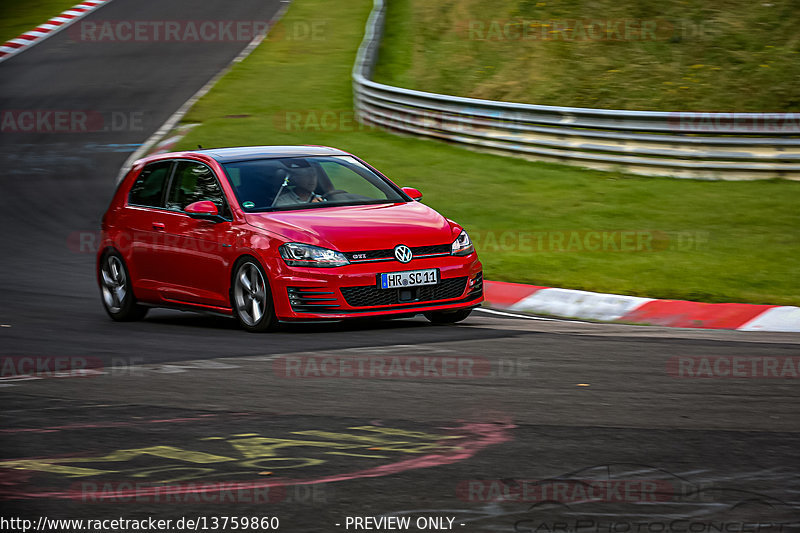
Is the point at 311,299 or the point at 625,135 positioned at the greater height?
the point at 625,135

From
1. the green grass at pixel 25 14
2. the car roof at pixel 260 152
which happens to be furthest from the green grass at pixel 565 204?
the green grass at pixel 25 14

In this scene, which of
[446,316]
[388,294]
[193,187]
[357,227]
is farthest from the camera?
[193,187]

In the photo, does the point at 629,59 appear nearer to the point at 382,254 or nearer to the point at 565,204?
the point at 565,204

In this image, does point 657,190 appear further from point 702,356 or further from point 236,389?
point 236,389

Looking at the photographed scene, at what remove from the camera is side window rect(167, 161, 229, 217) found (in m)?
10.6

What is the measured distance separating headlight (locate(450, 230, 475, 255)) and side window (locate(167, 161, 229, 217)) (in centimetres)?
196

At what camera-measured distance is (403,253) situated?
967 centimetres

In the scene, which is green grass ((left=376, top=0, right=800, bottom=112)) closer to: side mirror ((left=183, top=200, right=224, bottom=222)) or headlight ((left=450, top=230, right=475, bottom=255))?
headlight ((left=450, top=230, right=475, bottom=255))

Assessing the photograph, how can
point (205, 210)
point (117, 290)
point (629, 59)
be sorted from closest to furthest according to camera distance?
point (205, 210) < point (117, 290) < point (629, 59)

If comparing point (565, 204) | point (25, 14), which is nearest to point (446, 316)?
point (565, 204)

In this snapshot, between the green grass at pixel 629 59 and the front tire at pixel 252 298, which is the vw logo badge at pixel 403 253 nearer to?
the front tire at pixel 252 298

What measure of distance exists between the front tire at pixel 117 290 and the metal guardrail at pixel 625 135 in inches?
362

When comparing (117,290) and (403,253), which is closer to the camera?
(403,253)

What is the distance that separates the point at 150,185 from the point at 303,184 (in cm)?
174
